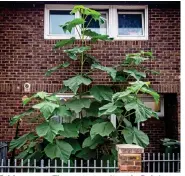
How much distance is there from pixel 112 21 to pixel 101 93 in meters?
2.33

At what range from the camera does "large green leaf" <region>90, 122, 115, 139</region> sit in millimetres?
6116

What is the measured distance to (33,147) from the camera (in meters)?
6.76

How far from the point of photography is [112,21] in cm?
823

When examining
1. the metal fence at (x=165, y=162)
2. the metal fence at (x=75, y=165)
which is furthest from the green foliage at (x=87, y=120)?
the metal fence at (x=165, y=162)

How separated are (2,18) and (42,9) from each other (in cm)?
110

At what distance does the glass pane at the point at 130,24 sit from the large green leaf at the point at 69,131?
316cm

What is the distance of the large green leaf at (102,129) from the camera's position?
6.12 meters

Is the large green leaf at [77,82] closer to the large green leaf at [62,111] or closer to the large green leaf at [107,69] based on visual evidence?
the large green leaf at [107,69]

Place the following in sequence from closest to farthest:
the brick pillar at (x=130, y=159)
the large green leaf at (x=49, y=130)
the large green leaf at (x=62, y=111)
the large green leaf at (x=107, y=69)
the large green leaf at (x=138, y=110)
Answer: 1. the brick pillar at (x=130, y=159)
2. the large green leaf at (x=138, y=110)
3. the large green leaf at (x=49, y=130)
4. the large green leaf at (x=62, y=111)
5. the large green leaf at (x=107, y=69)

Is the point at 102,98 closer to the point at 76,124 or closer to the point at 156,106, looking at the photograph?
the point at 76,124

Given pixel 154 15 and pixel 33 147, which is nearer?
pixel 33 147

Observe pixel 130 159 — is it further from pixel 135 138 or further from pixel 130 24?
pixel 130 24

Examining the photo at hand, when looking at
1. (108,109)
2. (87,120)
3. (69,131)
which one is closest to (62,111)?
(69,131)

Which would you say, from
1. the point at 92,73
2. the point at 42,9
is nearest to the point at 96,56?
the point at 92,73
